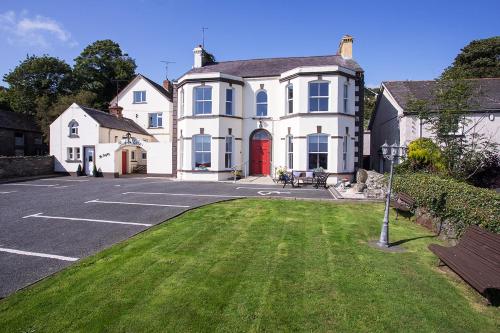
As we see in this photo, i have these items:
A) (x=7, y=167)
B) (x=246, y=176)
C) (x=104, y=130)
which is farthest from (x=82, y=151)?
(x=246, y=176)

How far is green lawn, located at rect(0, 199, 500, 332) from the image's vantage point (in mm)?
4207

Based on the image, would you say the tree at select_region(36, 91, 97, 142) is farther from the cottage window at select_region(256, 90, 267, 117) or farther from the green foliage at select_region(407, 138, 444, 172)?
the green foliage at select_region(407, 138, 444, 172)

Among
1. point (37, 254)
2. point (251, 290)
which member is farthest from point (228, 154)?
point (251, 290)

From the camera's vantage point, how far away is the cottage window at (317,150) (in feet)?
66.7

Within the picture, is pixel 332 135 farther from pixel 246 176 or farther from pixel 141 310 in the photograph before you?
pixel 141 310

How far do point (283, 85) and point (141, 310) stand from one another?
19960 mm

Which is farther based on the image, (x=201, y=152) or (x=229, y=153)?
(x=229, y=153)

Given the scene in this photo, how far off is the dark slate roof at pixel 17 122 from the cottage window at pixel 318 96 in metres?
37.4

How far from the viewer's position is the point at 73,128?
2888 cm

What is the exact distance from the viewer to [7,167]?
80.6 ft

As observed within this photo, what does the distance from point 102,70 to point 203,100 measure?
40.1 metres

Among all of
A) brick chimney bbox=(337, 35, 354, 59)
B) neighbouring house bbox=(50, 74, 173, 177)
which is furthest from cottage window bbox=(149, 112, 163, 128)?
brick chimney bbox=(337, 35, 354, 59)

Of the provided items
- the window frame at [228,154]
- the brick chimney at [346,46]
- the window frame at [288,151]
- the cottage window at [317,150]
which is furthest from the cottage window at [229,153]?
the brick chimney at [346,46]

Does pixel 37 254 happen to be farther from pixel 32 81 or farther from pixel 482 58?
pixel 482 58
